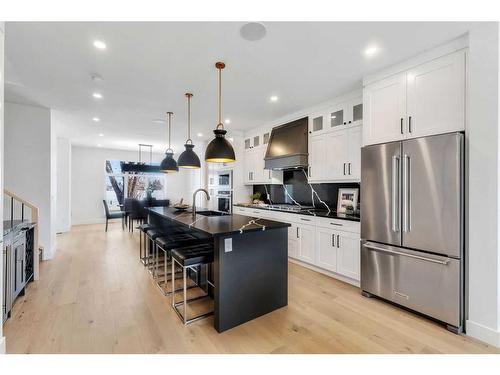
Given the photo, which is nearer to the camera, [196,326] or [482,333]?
[482,333]

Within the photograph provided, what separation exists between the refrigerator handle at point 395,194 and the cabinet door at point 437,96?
34 cm

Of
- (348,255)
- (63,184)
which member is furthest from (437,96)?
(63,184)

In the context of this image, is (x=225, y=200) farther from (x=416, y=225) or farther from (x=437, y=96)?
(x=437, y=96)

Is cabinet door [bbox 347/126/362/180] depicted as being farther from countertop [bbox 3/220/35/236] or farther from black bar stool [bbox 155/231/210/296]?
countertop [bbox 3/220/35/236]

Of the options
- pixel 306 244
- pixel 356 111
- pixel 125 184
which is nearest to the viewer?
pixel 356 111

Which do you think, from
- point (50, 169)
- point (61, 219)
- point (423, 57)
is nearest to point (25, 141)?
point (50, 169)

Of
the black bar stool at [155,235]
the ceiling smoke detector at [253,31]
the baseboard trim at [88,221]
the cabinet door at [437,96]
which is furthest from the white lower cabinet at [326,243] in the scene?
the baseboard trim at [88,221]

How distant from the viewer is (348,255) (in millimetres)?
3195

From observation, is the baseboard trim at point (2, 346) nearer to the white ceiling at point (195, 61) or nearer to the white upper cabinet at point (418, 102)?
the white ceiling at point (195, 61)

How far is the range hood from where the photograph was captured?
4.24 metres

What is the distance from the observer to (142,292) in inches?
118

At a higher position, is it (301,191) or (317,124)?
(317,124)

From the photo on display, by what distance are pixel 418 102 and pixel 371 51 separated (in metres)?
0.71

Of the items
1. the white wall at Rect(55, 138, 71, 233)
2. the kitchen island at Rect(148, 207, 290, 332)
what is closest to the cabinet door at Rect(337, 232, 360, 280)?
the kitchen island at Rect(148, 207, 290, 332)
